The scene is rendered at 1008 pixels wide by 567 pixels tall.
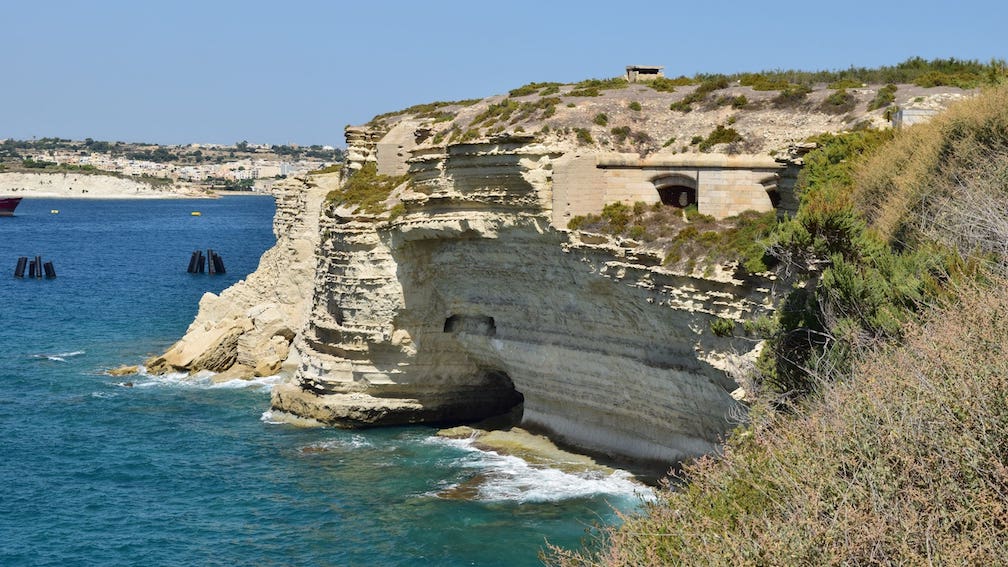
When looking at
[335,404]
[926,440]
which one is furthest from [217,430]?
[926,440]

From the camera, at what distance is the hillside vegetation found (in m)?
13.8

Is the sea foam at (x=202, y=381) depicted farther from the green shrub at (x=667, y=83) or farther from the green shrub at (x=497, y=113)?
the green shrub at (x=667, y=83)

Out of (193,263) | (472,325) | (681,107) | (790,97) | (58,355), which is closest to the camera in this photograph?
(790,97)

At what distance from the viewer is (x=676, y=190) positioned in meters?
37.8

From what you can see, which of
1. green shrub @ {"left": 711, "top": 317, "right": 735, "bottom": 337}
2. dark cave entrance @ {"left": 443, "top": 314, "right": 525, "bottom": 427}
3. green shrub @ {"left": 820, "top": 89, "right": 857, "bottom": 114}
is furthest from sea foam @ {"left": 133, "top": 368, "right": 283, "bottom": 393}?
green shrub @ {"left": 820, "top": 89, "right": 857, "bottom": 114}

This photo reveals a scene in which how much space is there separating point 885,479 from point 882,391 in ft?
6.89

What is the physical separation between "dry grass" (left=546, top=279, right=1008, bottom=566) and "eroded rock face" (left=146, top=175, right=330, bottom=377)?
3597cm

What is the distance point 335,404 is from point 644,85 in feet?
55.4

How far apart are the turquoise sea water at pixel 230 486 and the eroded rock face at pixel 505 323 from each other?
1.91 m

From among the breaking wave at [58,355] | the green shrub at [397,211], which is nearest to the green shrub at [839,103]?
the green shrub at [397,211]

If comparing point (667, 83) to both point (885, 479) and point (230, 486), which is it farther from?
point (885, 479)

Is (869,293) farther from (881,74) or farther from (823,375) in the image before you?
(881,74)

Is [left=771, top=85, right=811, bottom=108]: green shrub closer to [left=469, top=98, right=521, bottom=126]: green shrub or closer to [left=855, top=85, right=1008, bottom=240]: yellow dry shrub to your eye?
[left=469, top=98, right=521, bottom=126]: green shrub

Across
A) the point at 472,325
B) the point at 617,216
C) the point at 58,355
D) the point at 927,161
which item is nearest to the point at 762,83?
the point at 617,216
